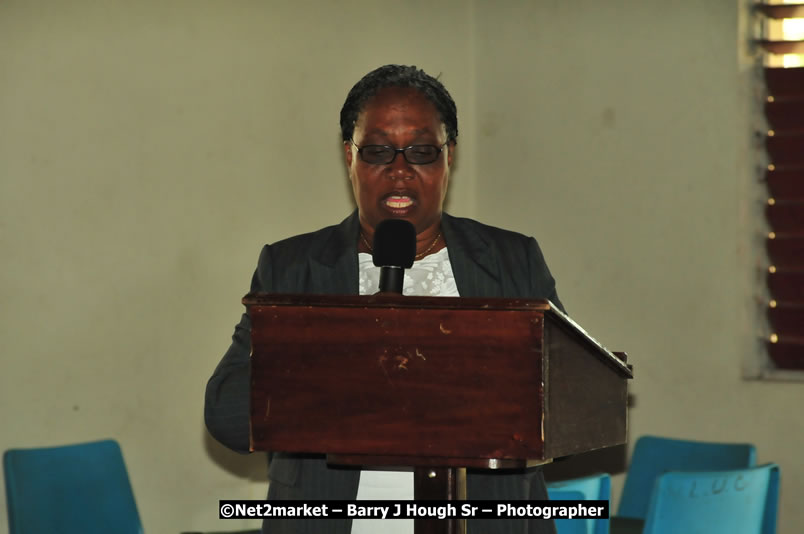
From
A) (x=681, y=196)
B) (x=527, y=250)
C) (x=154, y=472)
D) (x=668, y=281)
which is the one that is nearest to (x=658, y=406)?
(x=668, y=281)

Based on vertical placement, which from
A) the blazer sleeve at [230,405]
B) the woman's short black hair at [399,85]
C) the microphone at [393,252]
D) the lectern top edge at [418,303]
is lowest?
the blazer sleeve at [230,405]

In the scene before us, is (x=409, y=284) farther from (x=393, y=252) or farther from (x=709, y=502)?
(x=709, y=502)

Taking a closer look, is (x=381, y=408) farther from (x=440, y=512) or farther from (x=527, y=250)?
(x=527, y=250)

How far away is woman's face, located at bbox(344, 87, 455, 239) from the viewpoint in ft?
6.08

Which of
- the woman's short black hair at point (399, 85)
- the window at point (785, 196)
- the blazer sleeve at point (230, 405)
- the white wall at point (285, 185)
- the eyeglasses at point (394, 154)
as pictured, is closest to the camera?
the blazer sleeve at point (230, 405)

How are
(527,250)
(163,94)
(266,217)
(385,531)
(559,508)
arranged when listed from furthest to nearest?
(266,217), (163,94), (527,250), (385,531), (559,508)

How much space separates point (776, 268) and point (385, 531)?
3.31m

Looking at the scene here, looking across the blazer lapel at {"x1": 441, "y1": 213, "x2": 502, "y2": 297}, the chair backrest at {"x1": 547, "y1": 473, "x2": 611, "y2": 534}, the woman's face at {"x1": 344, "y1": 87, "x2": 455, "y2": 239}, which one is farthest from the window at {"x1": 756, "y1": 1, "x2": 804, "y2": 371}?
the woman's face at {"x1": 344, "y1": 87, "x2": 455, "y2": 239}

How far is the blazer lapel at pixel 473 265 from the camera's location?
1980 mm

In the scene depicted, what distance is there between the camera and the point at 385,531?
1798 mm

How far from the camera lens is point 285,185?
4.44m

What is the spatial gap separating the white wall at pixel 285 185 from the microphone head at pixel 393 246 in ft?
8.30
